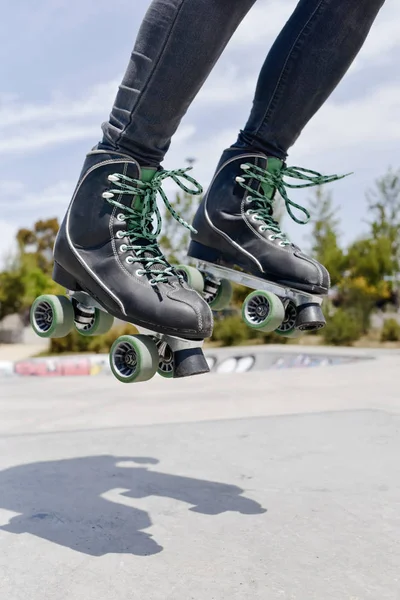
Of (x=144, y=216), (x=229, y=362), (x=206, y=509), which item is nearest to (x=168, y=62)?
(x=144, y=216)

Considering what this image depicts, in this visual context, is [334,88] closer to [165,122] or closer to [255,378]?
[165,122]

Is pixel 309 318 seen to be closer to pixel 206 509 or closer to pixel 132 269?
pixel 132 269

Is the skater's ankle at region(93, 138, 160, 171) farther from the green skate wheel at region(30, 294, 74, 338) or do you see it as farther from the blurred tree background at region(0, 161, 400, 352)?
the blurred tree background at region(0, 161, 400, 352)

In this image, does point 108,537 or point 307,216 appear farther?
point 307,216

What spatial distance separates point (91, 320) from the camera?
229 cm

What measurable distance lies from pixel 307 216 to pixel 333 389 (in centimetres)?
468

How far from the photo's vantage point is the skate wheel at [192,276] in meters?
2.44

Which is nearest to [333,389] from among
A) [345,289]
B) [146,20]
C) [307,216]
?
[307,216]

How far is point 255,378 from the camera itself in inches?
321

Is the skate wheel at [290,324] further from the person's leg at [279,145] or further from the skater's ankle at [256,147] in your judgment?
the skater's ankle at [256,147]

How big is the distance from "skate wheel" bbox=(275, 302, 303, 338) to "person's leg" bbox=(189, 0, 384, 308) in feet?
0.44

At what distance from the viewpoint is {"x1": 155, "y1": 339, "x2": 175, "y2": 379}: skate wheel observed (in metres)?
1.95

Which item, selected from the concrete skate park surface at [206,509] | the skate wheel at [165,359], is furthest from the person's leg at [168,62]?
the concrete skate park surface at [206,509]

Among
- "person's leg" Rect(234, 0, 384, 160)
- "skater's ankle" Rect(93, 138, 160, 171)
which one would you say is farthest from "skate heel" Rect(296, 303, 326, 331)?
"skater's ankle" Rect(93, 138, 160, 171)
